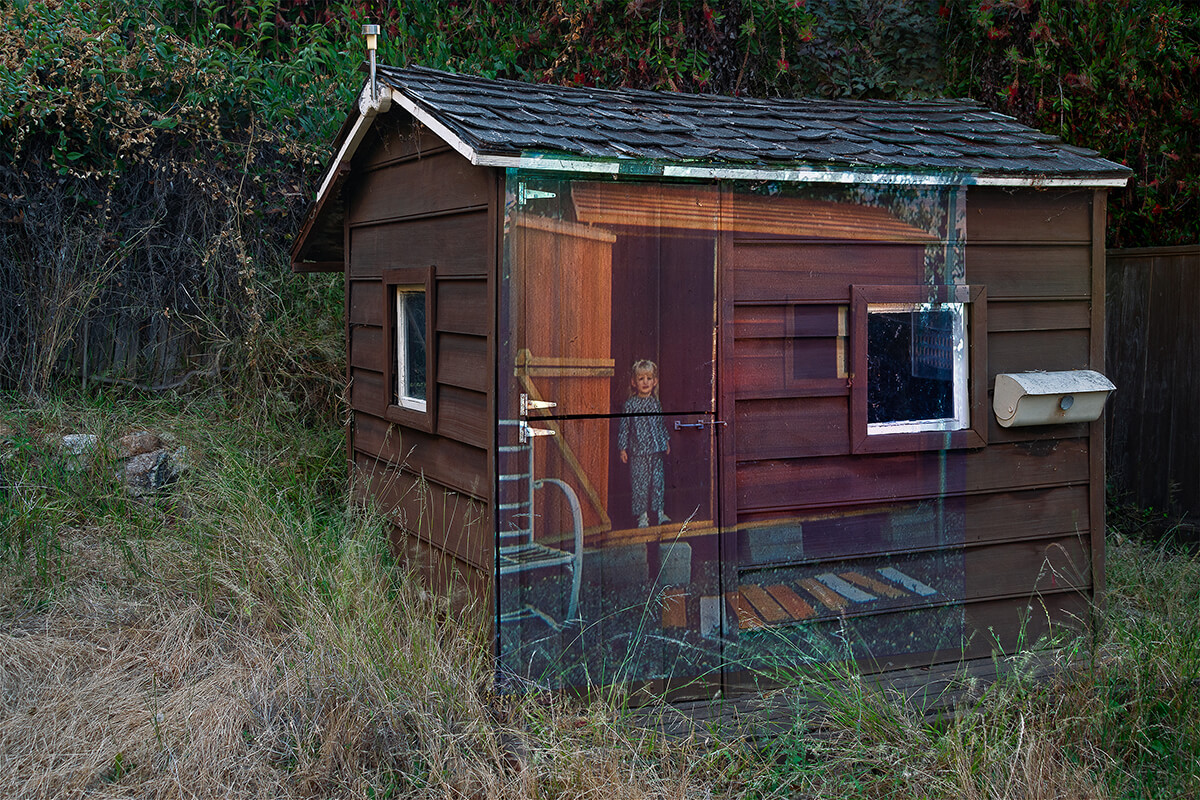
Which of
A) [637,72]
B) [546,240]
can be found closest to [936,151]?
[546,240]

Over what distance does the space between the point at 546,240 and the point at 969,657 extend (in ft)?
9.64

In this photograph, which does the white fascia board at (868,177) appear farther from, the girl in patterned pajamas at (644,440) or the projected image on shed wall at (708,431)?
the girl in patterned pajamas at (644,440)

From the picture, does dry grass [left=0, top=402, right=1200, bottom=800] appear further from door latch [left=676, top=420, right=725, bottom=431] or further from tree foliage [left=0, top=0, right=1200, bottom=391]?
tree foliage [left=0, top=0, right=1200, bottom=391]

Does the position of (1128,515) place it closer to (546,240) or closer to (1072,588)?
(1072,588)

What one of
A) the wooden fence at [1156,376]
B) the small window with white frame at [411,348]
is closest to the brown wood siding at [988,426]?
the small window with white frame at [411,348]

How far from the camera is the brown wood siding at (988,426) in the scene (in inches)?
171

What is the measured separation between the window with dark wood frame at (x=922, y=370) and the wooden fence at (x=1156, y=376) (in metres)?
2.51

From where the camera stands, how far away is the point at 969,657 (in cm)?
479

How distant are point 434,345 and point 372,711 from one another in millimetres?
1720

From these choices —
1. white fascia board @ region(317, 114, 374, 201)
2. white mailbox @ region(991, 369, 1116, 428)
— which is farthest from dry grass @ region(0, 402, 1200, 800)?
white fascia board @ region(317, 114, 374, 201)

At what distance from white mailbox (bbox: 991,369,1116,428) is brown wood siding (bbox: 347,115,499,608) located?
2.51 metres

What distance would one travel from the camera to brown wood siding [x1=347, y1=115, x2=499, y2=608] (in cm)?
407

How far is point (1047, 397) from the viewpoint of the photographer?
4672mm

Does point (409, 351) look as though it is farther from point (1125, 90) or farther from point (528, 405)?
point (1125, 90)
